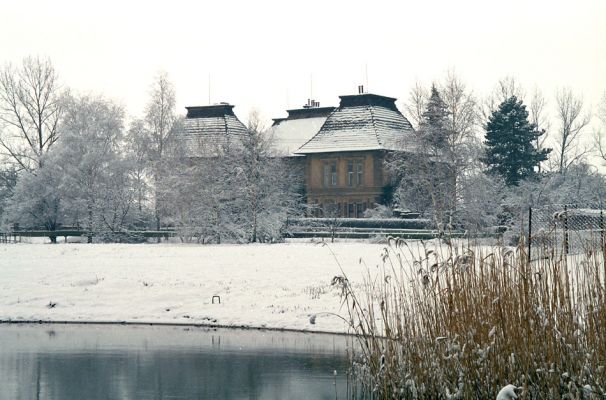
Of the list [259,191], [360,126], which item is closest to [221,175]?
[259,191]

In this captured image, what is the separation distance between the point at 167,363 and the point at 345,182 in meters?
42.5

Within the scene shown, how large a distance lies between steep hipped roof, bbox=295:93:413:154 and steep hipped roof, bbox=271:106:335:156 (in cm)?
348

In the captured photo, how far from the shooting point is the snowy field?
59.6 ft

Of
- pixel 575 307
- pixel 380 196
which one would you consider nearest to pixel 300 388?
pixel 575 307

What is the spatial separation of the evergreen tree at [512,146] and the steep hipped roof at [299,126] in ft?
53.7

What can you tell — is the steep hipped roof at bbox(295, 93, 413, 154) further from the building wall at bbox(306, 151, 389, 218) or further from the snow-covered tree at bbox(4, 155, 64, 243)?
the snow-covered tree at bbox(4, 155, 64, 243)

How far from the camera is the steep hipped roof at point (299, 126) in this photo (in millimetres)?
61281

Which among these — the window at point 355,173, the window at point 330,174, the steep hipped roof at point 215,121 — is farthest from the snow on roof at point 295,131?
the window at point 355,173

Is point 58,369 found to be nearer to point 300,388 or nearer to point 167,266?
point 300,388

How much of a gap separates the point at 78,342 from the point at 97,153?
94.6ft

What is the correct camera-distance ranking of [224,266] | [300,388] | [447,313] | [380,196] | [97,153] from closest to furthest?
[447,313]
[300,388]
[224,266]
[97,153]
[380,196]

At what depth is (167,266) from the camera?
2466 cm

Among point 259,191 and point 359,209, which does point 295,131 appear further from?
point 259,191

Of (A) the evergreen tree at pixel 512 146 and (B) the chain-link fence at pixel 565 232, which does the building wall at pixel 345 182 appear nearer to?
(A) the evergreen tree at pixel 512 146
